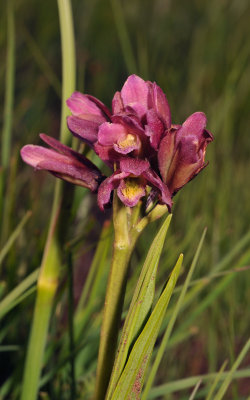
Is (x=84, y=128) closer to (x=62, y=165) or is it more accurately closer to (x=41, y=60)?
(x=62, y=165)

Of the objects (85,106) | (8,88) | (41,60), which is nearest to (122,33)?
(41,60)

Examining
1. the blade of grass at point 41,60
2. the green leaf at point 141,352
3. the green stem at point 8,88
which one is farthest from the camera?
the blade of grass at point 41,60

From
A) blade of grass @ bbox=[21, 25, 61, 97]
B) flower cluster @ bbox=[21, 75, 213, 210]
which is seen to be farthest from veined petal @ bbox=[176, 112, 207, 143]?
blade of grass @ bbox=[21, 25, 61, 97]

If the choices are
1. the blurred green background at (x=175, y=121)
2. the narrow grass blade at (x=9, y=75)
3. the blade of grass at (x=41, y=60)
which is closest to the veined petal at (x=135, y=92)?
the blurred green background at (x=175, y=121)

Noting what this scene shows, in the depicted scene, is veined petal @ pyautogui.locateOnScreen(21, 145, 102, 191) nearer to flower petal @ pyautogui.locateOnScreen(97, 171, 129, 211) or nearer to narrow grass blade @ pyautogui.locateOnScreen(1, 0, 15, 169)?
flower petal @ pyautogui.locateOnScreen(97, 171, 129, 211)

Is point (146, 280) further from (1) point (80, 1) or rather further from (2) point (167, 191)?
(1) point (80, 1)

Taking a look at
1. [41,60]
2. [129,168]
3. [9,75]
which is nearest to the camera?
[129,168]

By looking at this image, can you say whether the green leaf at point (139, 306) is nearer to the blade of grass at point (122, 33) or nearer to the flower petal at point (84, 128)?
the flower petal at point (84, 128)

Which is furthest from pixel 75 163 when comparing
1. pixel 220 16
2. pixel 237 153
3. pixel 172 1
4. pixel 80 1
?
pixel 172 1
